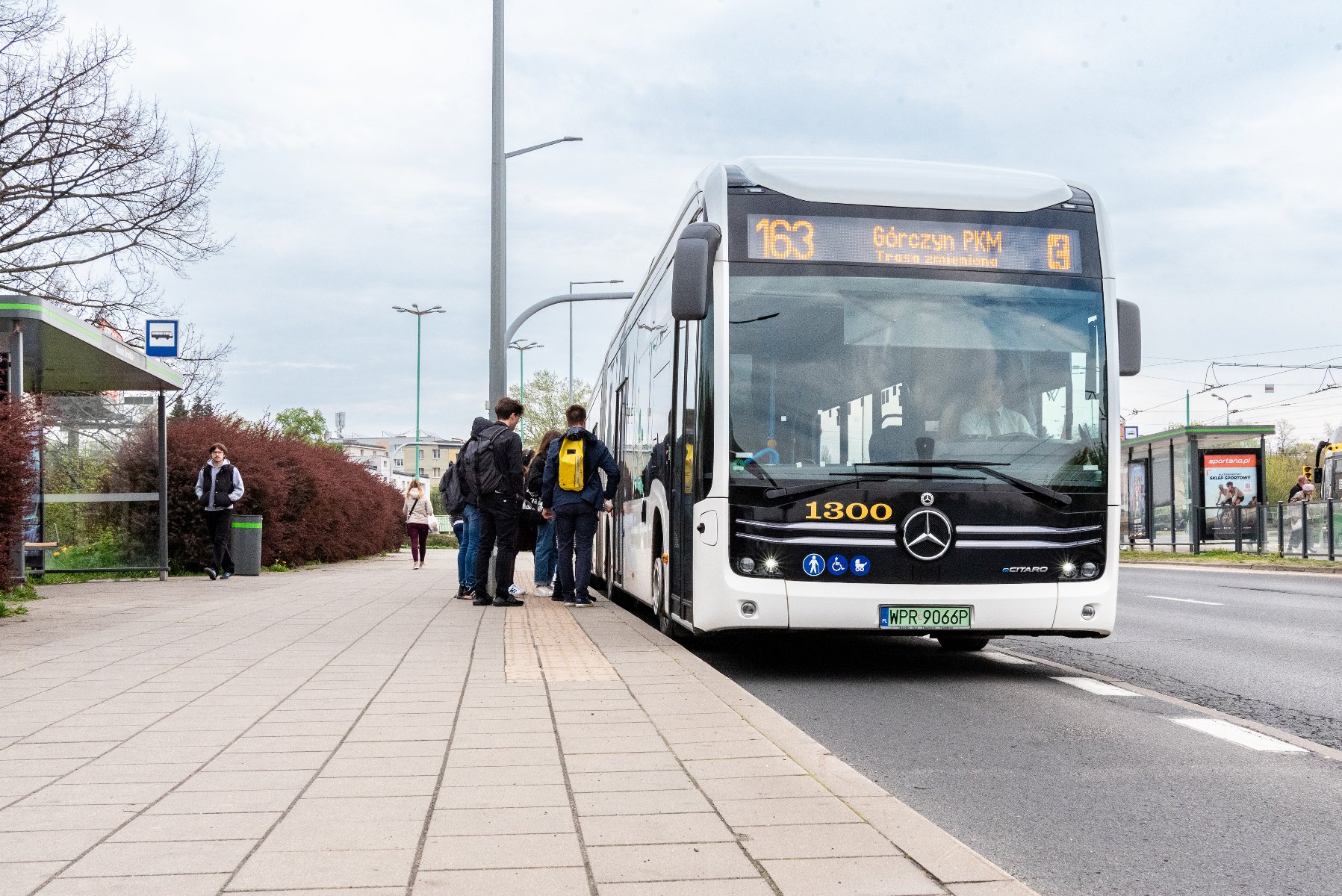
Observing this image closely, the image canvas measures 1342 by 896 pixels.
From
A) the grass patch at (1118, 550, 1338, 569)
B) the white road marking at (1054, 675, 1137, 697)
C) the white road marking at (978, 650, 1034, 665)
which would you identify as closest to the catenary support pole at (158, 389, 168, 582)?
the white road marking at (978, 650, 1034, 665)

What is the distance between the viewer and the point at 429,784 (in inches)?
193

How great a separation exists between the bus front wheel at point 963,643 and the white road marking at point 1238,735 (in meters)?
3.64

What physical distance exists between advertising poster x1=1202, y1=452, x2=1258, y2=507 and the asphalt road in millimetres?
22638

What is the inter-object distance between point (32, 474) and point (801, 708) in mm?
7542

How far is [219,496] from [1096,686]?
43.4 ft

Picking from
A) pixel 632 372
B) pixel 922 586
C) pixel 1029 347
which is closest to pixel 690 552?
pixel 922 586

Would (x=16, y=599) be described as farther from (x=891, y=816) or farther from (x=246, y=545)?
(x=891, y=816)

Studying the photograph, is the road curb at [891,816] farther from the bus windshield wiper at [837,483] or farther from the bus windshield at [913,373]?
the bus windshield at [913,373]

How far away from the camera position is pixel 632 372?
13773 millimetres

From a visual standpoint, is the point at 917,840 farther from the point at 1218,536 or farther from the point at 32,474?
the point at 1218,536

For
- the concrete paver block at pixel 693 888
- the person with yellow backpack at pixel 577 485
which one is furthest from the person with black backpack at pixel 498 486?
the concrete paver block at pixel 693 888

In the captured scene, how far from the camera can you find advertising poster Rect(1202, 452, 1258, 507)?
33.7 meters

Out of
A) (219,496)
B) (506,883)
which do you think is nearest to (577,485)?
(219,496)

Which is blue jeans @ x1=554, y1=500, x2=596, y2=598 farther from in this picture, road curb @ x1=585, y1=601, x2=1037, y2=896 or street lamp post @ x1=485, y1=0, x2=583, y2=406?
road curb @ x1=585, y1=601, x2=1037, y2=896
